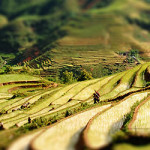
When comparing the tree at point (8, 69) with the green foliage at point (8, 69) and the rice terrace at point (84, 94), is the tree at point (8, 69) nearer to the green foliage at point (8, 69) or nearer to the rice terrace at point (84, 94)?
the green foliage at point (8, 69)

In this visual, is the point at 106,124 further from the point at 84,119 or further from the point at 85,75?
the point at 85,75

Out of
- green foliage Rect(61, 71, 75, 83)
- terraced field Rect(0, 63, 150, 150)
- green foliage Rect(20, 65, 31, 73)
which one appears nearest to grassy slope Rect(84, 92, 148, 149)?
terraced field Rect(0, 63, 150, 150)

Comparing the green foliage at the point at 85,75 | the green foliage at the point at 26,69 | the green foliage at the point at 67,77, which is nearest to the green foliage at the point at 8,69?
the green foliage at the point at 26,69

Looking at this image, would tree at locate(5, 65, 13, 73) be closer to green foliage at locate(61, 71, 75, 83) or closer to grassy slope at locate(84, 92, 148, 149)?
green foliage at locate(61, 71, 75, 83)

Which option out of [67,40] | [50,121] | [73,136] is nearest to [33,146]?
[73,136]

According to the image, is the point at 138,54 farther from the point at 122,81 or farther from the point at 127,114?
the point at 127,114

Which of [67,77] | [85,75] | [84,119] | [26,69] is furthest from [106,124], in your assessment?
[26,69]

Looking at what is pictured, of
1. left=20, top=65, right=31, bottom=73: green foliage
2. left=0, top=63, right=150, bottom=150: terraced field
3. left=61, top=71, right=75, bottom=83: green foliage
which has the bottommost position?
left=0, top=63, right=150, bottom=150: terraced field

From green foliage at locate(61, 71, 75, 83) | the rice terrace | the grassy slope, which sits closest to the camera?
the grassy slope

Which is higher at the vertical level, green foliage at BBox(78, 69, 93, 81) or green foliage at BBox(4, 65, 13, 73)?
green foliage at BBox(4, 65, 13, 73)
